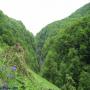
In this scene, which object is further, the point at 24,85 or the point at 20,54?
the point at 20,54

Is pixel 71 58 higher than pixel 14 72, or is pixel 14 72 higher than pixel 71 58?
pixel 71 58

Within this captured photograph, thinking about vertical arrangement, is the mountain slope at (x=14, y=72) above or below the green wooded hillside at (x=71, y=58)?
below

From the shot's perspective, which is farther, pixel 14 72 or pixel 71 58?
pixel 71 58

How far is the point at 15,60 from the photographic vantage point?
37.6 feet

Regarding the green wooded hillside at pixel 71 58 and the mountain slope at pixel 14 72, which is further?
the green wooded hillside at pixel 71 58

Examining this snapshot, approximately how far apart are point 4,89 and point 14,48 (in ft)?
11.1

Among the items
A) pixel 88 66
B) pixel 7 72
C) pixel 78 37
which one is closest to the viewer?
pixel 7 72

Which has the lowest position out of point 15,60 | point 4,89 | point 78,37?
point 4,89

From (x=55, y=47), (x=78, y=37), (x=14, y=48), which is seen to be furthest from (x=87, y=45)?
(x=14, y=48)

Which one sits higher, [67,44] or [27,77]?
[67,44]

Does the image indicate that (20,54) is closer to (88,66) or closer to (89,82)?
(89,82)

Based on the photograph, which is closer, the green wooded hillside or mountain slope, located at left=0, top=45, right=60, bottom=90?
mountain slope, located at left=0, top=45, right=60, bottom=90

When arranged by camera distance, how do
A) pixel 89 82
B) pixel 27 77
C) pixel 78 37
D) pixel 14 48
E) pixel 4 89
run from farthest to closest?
pixel 78 37
pixel 89 82
pixel 14 48
pixel 27 77
pixel 4 89

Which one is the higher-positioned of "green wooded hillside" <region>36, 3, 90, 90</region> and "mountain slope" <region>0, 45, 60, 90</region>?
"green wooded hillside" <region>36, 3, 90, 90</region>
